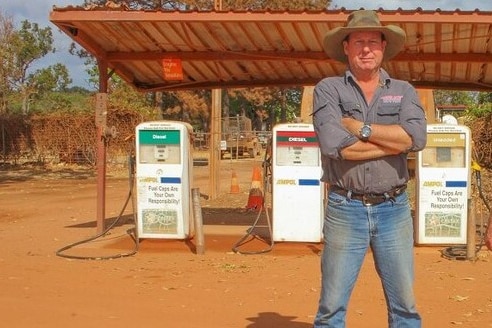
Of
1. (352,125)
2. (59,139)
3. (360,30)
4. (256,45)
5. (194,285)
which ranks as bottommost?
(194,285)

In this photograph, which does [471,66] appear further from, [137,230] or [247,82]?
[137,230]

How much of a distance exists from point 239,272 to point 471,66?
546 centimetres

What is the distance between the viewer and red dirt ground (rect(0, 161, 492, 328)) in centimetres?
645

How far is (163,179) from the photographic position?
1029 cm

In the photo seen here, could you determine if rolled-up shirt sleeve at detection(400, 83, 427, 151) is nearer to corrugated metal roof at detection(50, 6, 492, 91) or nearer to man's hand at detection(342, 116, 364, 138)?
man's hand at detection(342, 116, 364, 138)

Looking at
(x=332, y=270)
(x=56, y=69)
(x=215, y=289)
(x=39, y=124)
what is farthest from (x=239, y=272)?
(x=56, y=69)

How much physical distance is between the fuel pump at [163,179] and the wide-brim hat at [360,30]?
5851mm

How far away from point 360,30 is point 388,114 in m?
0.48

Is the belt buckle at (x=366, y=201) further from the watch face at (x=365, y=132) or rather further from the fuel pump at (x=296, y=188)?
the fuel pump at (x=296, y=188)

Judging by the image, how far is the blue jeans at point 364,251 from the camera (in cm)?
419

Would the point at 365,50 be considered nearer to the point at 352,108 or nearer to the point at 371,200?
the point at 352,108

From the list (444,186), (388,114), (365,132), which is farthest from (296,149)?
(365,132)

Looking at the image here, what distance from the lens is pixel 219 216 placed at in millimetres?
13852

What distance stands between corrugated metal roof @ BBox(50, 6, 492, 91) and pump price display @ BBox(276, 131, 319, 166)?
1.40 meters
